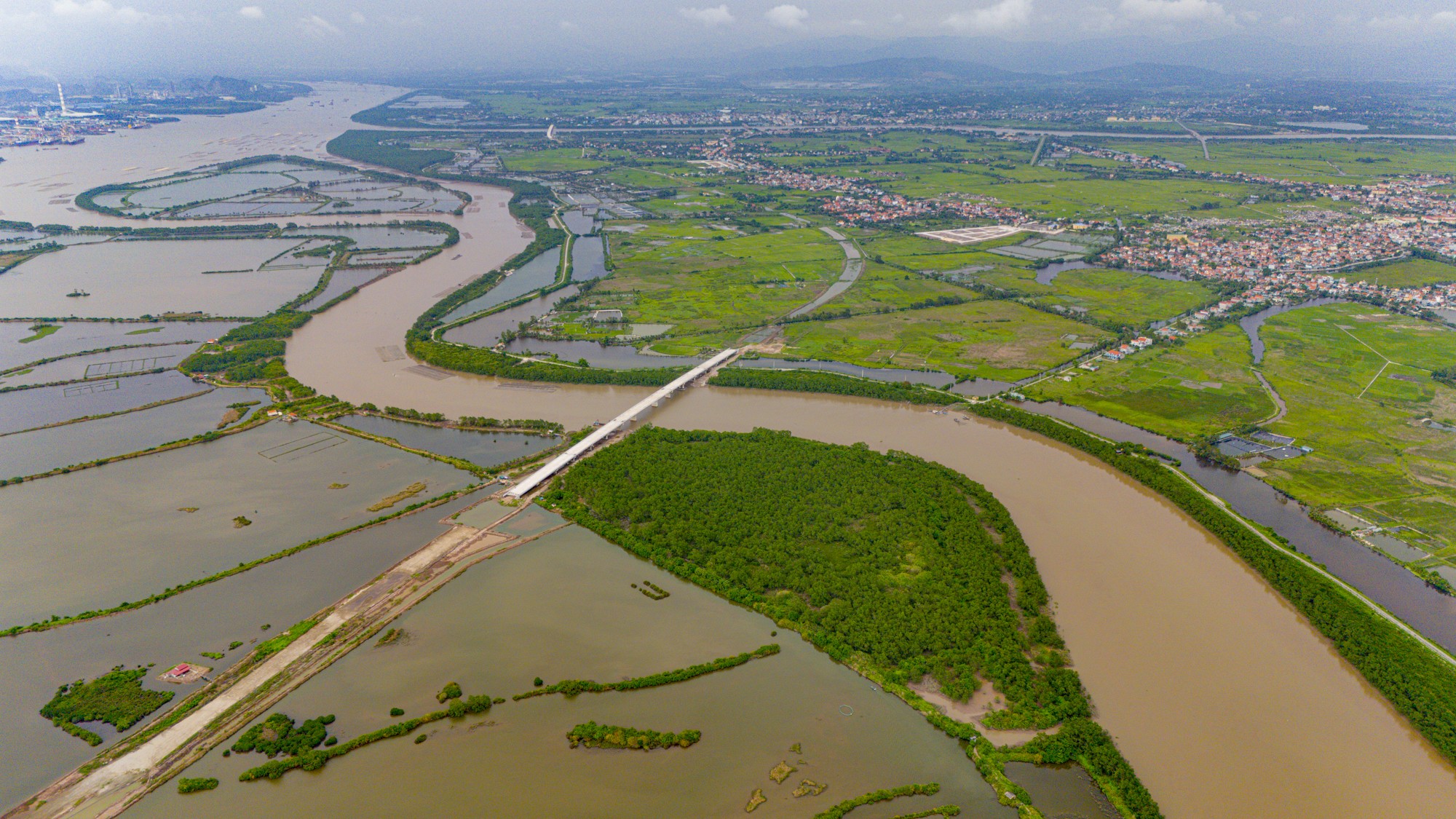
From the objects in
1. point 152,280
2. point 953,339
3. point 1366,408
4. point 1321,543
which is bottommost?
point 1321,543

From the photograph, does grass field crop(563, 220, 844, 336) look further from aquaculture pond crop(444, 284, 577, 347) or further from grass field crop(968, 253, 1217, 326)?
grass field crop(968, 253, 1217, 326)

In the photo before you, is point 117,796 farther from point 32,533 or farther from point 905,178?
point 905,178

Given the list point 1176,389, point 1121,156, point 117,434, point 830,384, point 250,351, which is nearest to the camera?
point 117,434

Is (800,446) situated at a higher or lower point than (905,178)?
lower

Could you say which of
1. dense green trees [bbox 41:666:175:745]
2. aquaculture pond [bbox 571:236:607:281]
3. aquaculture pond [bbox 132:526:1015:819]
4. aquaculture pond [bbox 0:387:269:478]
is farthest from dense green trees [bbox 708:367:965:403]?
dense green trees [bbox 41:666:175:745]

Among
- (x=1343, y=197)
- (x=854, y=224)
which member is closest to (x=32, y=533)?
(x=854, y=224)

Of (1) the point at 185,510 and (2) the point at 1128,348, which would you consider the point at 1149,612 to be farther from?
(1) the point at 185,510

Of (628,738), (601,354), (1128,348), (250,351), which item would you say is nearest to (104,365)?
(250,351)
